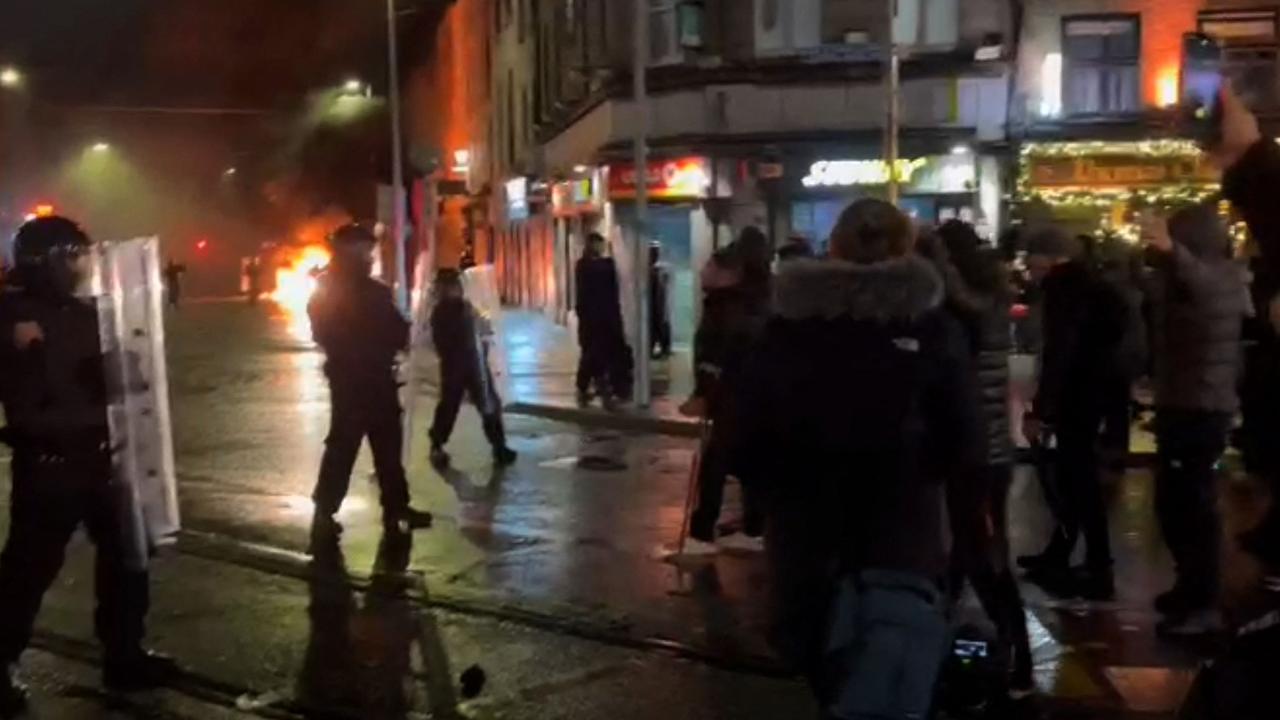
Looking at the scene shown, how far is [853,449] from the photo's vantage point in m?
4.93

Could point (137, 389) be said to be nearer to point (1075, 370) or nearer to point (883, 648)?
point (883, 648)

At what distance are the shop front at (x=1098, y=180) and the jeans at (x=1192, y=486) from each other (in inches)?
785

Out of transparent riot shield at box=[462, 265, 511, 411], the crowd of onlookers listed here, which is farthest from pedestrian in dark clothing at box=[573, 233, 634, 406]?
the crowd of onlookers

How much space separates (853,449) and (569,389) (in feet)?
59.8

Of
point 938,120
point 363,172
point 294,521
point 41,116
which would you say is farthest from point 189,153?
point 294,521

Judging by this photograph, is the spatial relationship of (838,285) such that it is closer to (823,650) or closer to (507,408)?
(823,650)

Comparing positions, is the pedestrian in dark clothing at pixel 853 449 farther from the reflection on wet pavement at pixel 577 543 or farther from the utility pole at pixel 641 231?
the utility pole at pixel 641 231

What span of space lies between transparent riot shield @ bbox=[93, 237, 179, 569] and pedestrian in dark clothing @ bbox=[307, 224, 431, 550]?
8.66 ft

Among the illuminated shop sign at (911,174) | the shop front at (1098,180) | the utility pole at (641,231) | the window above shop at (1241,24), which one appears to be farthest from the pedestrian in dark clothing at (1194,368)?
the window above shop at (1241,24)

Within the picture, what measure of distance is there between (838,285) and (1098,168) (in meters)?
24.7

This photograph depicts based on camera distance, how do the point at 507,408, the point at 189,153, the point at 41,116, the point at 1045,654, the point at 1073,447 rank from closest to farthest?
the point at 1045,654, the point at 1073,447, the point at 507,408, the point at 41,116, the point at 189,153

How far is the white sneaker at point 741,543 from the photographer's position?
36.8 ft

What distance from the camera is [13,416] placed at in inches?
293

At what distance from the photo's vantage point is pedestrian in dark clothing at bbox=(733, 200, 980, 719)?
190 inches
